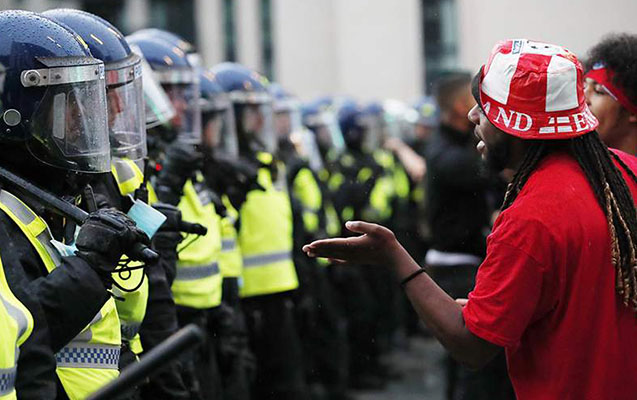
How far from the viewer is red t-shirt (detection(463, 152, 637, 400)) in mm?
2902

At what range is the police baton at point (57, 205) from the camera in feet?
9.68

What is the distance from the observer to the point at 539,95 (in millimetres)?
3021

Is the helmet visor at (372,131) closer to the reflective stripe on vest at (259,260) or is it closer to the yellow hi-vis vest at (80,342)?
the reflective stripe on vest at (259,260)

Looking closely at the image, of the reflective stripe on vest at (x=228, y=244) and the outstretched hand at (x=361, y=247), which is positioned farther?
the reflective stripe on vest at (x=228, y=244)

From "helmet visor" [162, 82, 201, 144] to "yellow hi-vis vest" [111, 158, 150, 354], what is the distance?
4.99 ft

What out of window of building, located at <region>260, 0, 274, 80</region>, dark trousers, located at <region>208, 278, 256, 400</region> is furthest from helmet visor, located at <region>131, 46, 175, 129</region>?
window of building, located at <region>260, 0, 274, 80</region>

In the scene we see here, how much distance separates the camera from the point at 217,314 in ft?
17.8

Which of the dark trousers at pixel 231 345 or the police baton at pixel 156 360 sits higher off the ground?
the police baton at pixel 156 360

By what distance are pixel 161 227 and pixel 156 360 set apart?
222 cm

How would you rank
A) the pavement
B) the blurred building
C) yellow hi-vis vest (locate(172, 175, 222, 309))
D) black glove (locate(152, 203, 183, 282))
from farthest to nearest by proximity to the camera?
the blurred building, the pavement, yellow hi-vis vest (locate(172, 175, 222, 309)), black glove (locate(152, 203, 183, 282))

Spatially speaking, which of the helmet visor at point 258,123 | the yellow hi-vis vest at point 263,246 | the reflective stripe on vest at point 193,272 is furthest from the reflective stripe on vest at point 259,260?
the reflective stripe on vest at point 193,272

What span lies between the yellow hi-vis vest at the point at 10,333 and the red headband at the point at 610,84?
246cm

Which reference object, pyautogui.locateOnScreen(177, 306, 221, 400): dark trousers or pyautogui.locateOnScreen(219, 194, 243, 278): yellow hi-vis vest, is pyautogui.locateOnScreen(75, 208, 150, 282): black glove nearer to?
pyautogui.locateOnScreen(177, 306, 221, 400): dark trousers

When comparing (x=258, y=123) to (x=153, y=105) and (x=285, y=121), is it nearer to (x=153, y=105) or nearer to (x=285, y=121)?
(x=285, y=121)
